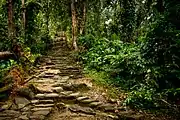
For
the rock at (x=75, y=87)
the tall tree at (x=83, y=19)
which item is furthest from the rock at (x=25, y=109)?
the tall tree at (x=83, y=19)

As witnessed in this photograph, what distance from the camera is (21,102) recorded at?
6352mm

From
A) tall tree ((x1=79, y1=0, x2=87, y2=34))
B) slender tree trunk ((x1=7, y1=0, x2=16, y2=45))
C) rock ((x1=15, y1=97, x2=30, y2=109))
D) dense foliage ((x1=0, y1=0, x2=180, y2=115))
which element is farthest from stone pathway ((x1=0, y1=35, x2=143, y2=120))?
tall tree ((x1=79, y1=0, x2=87, y2=34))

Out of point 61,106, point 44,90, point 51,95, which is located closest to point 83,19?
point 44,90

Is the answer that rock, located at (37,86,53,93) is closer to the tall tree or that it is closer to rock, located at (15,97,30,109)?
rock, located at (15,97,30,109)

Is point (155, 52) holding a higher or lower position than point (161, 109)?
higher

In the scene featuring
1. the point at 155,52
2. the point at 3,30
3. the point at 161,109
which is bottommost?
the point at 161,109

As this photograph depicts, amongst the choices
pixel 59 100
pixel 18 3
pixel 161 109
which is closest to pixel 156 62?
pixel 161 109

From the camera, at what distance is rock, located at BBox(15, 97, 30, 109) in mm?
6164

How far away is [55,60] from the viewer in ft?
41.2

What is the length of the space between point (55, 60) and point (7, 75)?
5221 mm

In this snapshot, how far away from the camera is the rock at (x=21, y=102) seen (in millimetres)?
6164

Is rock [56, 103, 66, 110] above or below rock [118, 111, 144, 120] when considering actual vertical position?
above

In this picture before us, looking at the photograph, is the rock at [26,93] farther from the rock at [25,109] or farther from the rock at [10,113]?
the rock at [10,113]

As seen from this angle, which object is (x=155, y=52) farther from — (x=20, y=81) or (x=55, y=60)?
(x=55, y=60)
